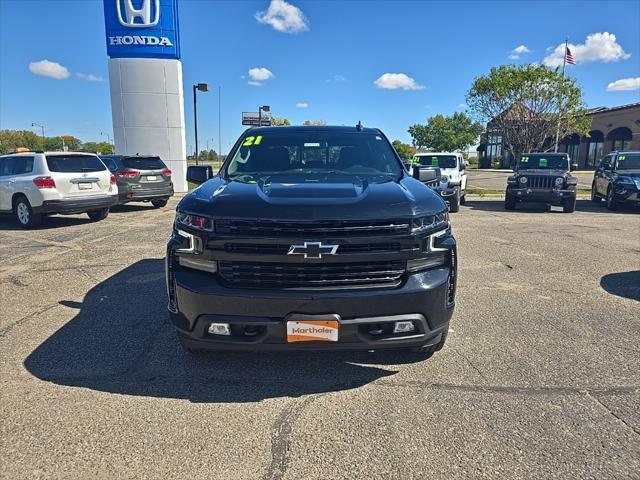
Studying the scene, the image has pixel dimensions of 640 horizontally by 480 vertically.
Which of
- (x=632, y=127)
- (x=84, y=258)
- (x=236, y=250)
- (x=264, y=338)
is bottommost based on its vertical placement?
(x=84, y=258)

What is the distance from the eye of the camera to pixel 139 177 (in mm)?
13164

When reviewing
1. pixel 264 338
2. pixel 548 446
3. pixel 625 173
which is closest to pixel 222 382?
pixel 264 338

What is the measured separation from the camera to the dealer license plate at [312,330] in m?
2.78

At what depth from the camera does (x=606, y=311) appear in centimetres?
479

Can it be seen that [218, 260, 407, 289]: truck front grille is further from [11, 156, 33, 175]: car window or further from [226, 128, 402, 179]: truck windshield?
[11, 156, 33, 175]: car window

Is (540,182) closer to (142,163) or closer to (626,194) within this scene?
(626,194)

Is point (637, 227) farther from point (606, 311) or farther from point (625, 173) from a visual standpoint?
point (606, 311)

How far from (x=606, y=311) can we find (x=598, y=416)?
2348 millimetres

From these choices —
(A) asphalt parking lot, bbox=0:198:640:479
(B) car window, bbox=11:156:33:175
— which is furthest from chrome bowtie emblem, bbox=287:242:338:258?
(B) car window, bbox=11:156:33:175

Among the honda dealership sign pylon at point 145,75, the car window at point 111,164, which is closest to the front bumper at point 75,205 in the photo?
the car window at point 111,164

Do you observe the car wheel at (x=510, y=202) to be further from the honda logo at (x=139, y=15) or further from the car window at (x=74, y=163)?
the honda logo at (x=139, y=15)

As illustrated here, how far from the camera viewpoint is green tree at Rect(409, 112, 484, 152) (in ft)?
229

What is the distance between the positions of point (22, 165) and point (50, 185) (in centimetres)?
117

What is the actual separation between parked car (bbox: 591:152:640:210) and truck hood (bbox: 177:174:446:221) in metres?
13.2
